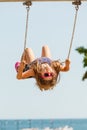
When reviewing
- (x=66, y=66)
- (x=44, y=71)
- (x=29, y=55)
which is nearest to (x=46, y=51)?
(x=29, y=55)

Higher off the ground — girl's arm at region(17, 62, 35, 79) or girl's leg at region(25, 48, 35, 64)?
girl's leg at region(25, 48, 35, 64)

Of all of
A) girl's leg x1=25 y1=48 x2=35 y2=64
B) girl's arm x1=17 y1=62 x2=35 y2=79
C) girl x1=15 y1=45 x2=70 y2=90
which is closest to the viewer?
girl's arm x1=17 y1=62 x2=35 y2=79

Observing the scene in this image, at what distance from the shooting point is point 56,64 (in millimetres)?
12406

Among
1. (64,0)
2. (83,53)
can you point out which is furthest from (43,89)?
(64,0)

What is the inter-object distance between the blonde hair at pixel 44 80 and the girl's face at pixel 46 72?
0.19ft

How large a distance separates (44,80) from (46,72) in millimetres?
157

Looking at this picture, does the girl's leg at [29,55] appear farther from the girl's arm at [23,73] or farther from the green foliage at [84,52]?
the green foliage at [84,52]

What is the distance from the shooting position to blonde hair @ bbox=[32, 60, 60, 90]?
12383mm

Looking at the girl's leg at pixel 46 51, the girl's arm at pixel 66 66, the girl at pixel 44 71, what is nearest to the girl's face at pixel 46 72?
the girl at pixel 44 71

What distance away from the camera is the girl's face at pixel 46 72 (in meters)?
12.4

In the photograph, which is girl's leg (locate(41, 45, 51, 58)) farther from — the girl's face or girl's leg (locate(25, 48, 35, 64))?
the girl's face

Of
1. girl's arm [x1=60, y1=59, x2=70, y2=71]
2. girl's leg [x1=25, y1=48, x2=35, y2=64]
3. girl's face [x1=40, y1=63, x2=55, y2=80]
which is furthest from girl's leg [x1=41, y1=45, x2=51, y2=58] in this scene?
girl's arm [x1=60, y1=59, x2=70, y2=71]

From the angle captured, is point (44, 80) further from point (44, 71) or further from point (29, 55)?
point (29, 55)

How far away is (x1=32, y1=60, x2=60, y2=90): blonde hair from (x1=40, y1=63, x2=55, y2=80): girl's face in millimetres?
57
